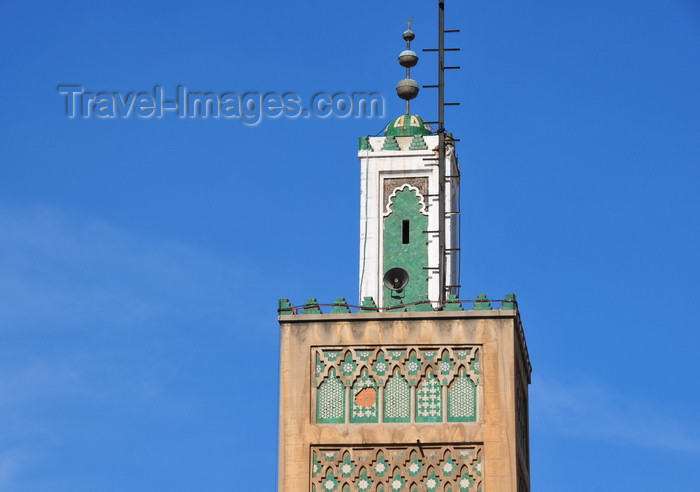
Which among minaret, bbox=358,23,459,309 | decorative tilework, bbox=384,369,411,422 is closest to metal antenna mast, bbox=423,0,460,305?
minaret, bbox=358,23,459,309

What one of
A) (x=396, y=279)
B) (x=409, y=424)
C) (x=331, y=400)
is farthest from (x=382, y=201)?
(x=409, y=424)

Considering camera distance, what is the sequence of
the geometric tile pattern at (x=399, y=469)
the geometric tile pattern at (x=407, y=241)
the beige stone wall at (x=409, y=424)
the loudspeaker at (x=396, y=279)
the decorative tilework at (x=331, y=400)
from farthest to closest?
the loudspeaker at (x=396, y=279), the geometric tile pattern at (x=407, y=241), the decorative tilework at (x=331, y=400), the beige stone wall at (x=409, y=424), the geometric tile pattern at (x=399, y=469)

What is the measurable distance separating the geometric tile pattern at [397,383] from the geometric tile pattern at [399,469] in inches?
21.1

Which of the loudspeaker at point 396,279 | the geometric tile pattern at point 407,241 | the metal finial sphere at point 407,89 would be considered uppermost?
the metal finial sphere at point 407,89

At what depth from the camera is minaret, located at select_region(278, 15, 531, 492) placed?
32.7m

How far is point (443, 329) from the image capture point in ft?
109

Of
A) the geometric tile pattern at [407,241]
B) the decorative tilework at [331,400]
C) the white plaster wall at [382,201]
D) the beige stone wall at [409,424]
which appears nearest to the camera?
the beige stone wall at [409,424]

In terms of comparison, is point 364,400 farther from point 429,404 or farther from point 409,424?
point 429,404

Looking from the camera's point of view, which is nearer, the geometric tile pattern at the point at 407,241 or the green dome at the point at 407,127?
the geometric tile pattern at the point at 407,241

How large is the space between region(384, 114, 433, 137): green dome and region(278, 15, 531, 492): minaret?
396 centimetres

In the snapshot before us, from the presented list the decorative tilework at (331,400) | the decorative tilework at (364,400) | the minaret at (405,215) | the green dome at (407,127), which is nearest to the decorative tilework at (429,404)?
the decorative tilework at (364,400)

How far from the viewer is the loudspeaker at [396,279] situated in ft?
117

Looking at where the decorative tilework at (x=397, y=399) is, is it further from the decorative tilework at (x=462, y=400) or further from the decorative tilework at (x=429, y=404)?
the decorative tilework at (x=462, y=400)

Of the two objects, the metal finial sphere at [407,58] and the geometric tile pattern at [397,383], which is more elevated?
the metal finial sphere at [407,58]
